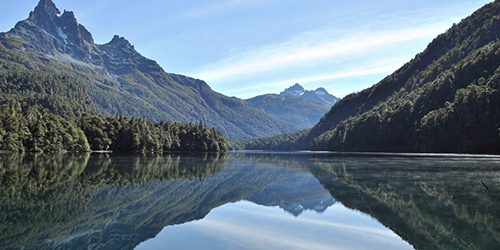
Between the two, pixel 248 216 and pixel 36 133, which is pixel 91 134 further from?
pixel 248 216

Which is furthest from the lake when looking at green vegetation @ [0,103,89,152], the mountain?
the mountain

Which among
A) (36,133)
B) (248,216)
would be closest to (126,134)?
(36,133)

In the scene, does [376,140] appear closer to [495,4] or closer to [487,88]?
[487,88]

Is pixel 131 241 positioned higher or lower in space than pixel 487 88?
lower

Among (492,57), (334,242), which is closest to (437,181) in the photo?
(334,242)

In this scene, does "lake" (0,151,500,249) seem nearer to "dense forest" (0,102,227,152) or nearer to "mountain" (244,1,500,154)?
"mountain" (244,1,500,154)

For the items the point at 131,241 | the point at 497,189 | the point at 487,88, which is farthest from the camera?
the point at 487,88

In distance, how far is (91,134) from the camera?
128750mm

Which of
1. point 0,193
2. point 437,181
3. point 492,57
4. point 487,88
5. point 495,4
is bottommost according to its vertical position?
point 437,181

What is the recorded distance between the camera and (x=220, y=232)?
17422 mm

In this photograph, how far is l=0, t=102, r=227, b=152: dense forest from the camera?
305ft

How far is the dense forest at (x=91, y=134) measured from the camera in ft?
305

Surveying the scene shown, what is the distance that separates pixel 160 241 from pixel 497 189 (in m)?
26.4

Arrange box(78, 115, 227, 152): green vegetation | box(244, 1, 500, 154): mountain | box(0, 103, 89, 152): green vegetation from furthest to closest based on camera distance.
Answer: box(78, 115, 227, 152): green vegetation → box(244, 1, 500, 154): mountain → box(0, 103, 89, 152): green vegetation
